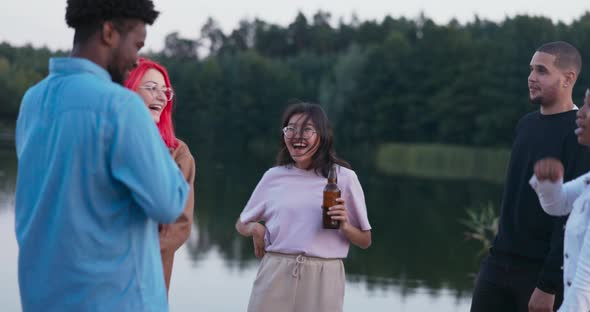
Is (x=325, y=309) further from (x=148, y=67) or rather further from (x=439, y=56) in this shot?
(x=439, y=56)

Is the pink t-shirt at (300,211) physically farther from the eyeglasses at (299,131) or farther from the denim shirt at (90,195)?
the denim shirt at (90,195)

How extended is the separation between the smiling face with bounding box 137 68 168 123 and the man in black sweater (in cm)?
155

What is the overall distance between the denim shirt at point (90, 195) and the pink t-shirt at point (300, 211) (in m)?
1.40

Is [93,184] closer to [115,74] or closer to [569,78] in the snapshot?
[115,74]

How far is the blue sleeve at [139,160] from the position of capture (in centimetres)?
204

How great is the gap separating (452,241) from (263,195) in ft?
44.0

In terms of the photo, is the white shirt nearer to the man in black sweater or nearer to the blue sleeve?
the man in black sweater

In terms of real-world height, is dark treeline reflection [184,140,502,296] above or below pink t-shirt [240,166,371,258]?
below

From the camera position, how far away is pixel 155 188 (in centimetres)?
205

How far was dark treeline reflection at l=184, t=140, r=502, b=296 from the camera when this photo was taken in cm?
1323

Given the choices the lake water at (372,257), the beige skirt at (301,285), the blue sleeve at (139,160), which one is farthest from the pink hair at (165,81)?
the lake water at (372,257)

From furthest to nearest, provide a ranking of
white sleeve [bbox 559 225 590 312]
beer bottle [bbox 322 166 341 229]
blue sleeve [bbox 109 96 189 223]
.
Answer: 1. beer bottle [bbox 322 166 341 229]
2. white sleeve [bbox 559 225 590 312]
3. blue sleeve [bbox 109 96 189 223]

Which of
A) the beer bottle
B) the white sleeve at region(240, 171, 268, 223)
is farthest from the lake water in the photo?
the beer bottle

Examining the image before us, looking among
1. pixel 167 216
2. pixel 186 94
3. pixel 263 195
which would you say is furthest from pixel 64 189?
pixel 186 94
